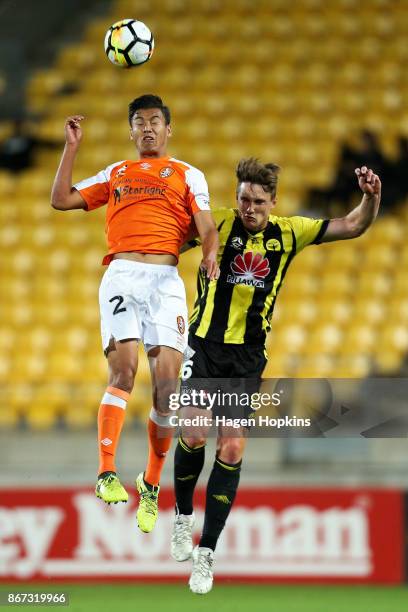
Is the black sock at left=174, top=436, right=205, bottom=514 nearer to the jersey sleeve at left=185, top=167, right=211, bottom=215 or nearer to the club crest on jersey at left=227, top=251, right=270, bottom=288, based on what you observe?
the club crest on jersey at left=227, top=251, right=270, bottom=288

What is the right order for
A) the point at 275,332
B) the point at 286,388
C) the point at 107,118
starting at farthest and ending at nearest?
1. the point at 107,118
2. the point at 275,332
3. the point at 286,388

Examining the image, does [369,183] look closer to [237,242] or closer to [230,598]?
[237,242]

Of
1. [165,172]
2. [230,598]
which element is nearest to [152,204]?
[165,172]

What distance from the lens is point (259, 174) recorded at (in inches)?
232

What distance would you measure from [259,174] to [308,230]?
0.45 meters

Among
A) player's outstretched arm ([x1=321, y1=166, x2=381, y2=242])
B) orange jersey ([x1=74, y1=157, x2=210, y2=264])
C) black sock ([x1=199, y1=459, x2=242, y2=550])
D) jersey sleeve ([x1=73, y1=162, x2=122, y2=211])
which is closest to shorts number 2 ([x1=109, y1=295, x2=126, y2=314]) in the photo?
orange jersey ([x1=74, y1=157, x2=210, y2=264])

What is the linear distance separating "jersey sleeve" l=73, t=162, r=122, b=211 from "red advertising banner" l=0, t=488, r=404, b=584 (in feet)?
14.9

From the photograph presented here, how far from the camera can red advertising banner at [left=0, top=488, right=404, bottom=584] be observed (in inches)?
393

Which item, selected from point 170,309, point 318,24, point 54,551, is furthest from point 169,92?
point 170,309

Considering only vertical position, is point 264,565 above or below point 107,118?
below

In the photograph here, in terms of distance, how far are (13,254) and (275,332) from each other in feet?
9.80

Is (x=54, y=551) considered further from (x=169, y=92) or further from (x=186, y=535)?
(x=169, y=92)

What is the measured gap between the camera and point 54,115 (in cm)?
1389

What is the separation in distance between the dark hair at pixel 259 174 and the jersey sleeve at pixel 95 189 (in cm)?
68
